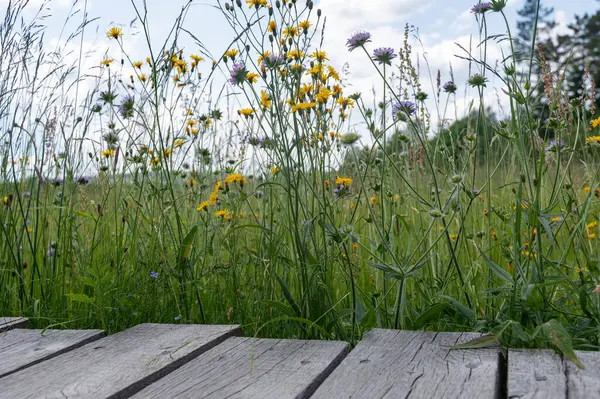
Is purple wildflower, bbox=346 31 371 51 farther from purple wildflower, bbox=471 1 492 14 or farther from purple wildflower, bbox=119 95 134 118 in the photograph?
purple wildflower, bbox=119 95 134 118

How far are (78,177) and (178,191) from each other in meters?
1.29

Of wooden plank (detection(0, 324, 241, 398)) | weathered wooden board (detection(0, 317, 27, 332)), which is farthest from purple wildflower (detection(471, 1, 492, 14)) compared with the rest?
weathered wooden board (detection(0, 317, 27, 332))

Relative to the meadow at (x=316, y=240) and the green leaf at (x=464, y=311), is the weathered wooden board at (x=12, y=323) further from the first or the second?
the green leaf at (x=464, y=311)

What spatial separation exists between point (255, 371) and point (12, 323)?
3.14 ft

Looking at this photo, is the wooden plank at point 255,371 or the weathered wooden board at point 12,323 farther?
the weathered wooden board at point 12,323

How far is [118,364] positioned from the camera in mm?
1463

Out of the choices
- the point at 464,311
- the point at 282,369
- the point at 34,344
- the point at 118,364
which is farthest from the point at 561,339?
the point at 34,344

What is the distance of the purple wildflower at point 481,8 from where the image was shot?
1660 mm

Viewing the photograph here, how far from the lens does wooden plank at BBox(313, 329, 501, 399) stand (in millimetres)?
1204

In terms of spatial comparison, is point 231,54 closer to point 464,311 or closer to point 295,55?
point 295,55

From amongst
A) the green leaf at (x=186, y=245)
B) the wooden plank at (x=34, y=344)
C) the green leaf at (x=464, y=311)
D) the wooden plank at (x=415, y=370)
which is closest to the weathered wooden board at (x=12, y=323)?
the wooden plank at (x=34, y=344)

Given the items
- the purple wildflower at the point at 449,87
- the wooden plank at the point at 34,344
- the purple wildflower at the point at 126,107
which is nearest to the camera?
the wooden plank at the point at 34,344

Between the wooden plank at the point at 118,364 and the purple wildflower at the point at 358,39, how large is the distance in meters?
0.79

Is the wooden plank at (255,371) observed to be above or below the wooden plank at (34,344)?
below
